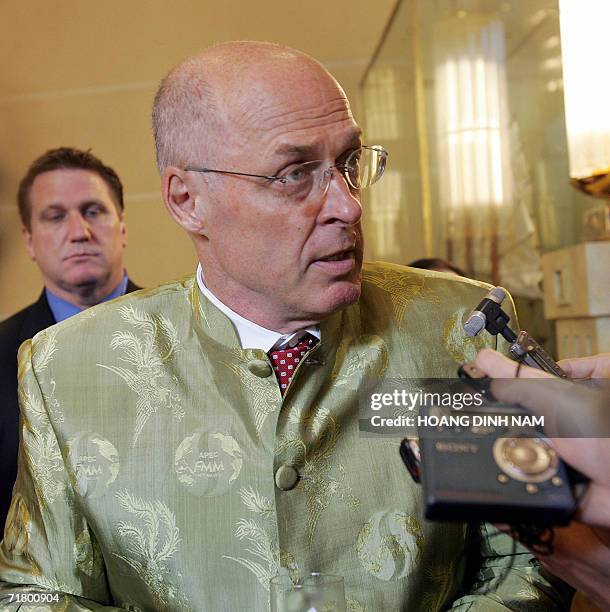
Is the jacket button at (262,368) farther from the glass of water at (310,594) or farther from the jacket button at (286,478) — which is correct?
the glass of water at (310,594)

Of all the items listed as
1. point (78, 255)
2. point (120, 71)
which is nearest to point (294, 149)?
point (78, 255)

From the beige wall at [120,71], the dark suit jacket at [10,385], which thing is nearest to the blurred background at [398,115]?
the beige wall at [120,71]

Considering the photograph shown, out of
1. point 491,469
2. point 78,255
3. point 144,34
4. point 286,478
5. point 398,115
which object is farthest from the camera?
Answer: point 144,34

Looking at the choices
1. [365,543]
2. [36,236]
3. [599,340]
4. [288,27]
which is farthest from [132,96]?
[365,543]

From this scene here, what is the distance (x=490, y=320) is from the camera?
0.80 m

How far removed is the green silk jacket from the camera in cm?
117

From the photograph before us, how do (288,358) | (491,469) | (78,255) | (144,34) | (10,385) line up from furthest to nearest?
(144,34) < (78,255) < (10,385) < (288,358) < (491,469)

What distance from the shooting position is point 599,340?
2.26 meters

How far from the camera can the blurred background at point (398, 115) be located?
8.82 feet

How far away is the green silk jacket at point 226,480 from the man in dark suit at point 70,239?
1447 millimetres

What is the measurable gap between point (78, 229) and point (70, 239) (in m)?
0.04

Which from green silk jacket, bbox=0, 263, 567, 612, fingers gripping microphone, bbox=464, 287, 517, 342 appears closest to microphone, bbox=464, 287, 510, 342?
fingers gripping microphone, bbox=464, 287, 517, 342

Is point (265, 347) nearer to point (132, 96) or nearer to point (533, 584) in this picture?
point (533, 584)

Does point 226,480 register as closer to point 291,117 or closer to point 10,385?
point 291,117
